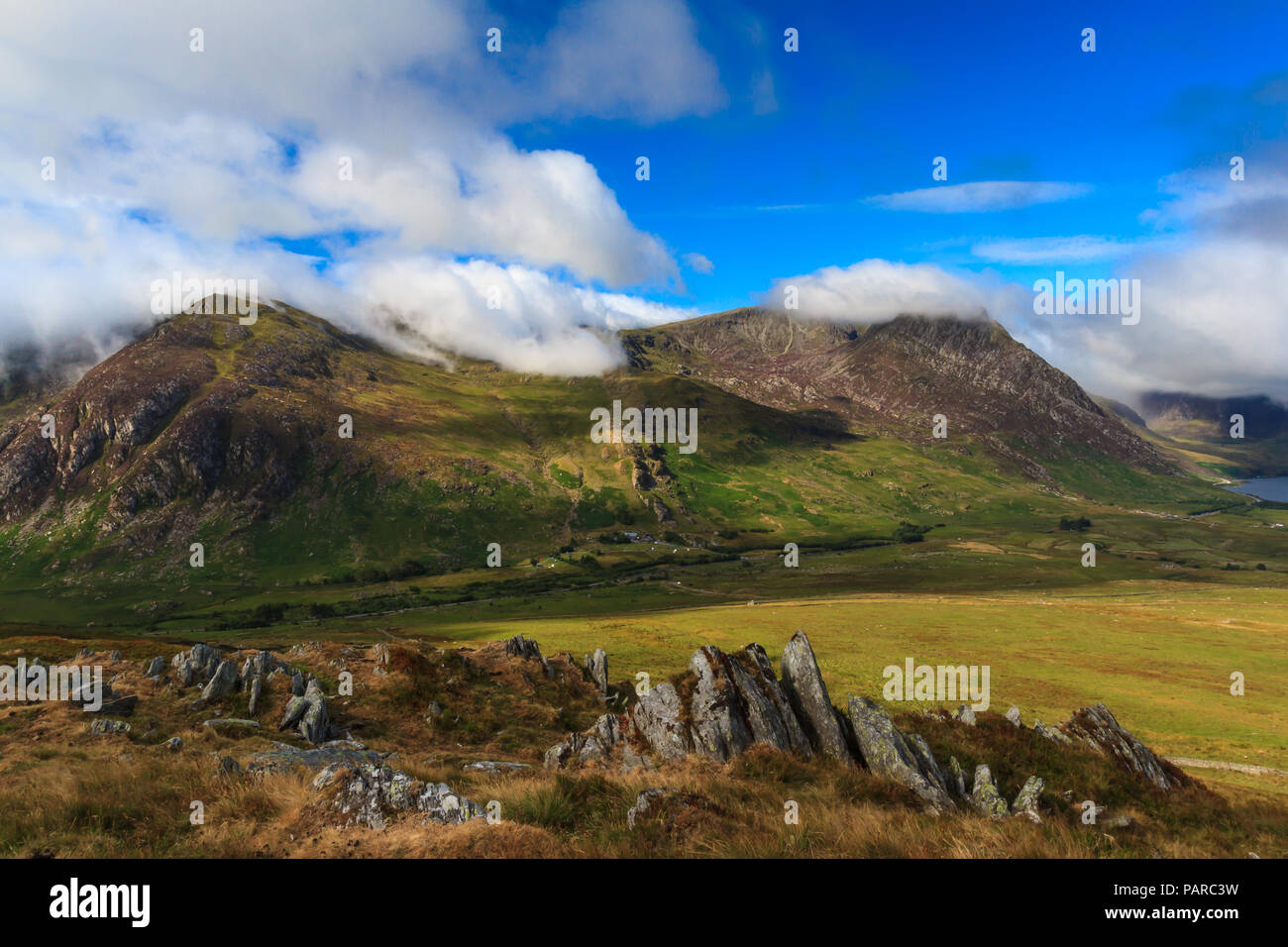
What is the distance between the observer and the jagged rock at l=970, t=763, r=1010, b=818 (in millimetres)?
17391

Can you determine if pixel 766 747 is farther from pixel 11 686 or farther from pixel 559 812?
pixel 11 686

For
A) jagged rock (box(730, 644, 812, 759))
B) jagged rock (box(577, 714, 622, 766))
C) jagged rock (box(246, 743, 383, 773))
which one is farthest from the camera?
jagged rock (box(577, 714, 622, 766))

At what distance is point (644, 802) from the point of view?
11.4 meters

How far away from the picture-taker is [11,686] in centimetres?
3186

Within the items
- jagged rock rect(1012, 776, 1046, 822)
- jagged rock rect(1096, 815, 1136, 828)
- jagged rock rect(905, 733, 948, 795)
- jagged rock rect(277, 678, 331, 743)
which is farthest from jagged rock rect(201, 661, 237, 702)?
jagged rock rect(1096, 815, 1136, 828)

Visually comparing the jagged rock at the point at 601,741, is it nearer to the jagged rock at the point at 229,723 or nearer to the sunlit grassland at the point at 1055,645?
the jagged rock at the point at 229,723

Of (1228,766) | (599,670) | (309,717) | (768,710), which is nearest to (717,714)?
(768,710)

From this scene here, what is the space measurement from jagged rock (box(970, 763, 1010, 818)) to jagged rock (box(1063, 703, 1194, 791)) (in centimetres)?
815

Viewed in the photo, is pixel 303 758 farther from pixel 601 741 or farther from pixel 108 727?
pixel 108 727

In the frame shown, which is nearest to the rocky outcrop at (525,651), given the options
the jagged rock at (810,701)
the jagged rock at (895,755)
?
the jagged rock at (810,701)

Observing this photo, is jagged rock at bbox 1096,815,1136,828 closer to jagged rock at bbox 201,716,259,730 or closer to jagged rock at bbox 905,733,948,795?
jagged rock at bbox 905,733,948,795

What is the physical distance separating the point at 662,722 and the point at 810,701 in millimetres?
6360
